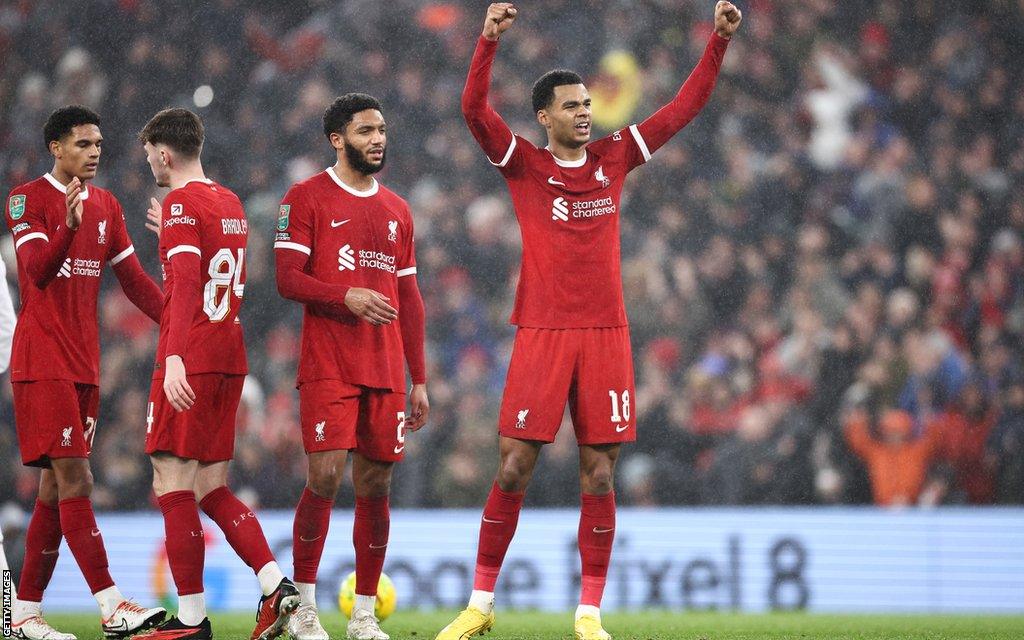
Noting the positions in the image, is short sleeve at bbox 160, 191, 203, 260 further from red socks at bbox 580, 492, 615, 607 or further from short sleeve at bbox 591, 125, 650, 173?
red socks at bbox 580, 492, 615, 607

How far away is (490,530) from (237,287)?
1.47 m

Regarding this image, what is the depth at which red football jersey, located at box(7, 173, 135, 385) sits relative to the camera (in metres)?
5.42

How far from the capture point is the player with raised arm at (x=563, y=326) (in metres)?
4.94

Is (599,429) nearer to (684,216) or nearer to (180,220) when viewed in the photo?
(180,220)

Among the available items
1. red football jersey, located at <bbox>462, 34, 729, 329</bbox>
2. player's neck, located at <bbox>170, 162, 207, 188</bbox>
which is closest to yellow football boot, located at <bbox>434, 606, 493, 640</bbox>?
red football jersey, located at <bbox>462, 34, 729, 329</bbox>

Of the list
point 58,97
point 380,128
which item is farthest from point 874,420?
point 58,97

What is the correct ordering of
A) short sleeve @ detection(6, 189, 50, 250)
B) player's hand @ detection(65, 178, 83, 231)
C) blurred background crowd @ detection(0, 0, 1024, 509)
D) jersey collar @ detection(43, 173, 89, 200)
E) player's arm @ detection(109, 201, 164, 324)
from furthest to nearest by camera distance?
blurred background crowd @ detection(0, 0, 1024, 509) → player's arm @ detection(109, 201, 164, 324) → jersey collar @ detection(43, 173, 89, 200) → short sleeve @ detection(6, 189, 50, 250) → player's hand @ detection(65, 178, 83, 231)

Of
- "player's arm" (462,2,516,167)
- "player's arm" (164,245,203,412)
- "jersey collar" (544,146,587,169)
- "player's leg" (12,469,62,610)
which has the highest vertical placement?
"player's arm" (462,2,516,167)

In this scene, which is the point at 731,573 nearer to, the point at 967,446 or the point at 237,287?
the point at 967,446

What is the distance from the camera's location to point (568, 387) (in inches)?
196

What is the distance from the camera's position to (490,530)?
16.3ft

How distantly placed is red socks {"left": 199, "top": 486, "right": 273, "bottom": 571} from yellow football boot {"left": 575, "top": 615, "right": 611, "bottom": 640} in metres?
1.26

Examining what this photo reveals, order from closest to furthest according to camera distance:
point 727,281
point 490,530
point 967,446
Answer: point 490,530 < point 967,446 < point 727,281

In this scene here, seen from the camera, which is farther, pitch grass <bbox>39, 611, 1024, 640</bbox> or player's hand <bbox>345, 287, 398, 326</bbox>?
pitch grass <bbox>39, 611, 1024, 640</bbox>
